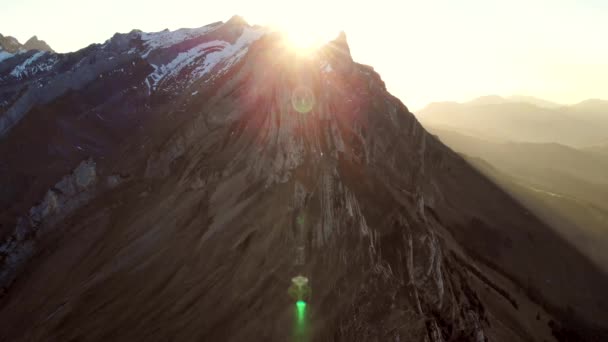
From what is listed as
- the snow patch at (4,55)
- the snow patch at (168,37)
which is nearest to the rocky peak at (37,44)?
the snow patch at (4,55)

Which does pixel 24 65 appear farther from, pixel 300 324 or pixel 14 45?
pixel 300 324

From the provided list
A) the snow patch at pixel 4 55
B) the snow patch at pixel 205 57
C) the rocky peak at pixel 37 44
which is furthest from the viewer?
the rocky peak at pixel 37 44

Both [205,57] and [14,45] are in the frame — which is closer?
[205,57]

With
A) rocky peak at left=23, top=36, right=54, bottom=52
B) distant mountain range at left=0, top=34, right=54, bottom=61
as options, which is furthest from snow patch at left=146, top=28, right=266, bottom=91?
rocky peak at left=23, top=36, right=54, bottom=52

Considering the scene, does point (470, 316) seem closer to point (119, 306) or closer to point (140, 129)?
point (119, 306)

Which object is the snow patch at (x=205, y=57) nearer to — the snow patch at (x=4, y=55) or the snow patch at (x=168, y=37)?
the snow patch at (x=168, y=37)

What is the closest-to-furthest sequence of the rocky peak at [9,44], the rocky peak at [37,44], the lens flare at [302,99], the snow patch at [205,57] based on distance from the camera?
the lens flare at [302,99] < the snow patch at [205,57] < the rocky peak at [9,44] < the rocky peak at [37,44]

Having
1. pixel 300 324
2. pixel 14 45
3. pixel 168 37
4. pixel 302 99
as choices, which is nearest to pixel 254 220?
pixel 300 324

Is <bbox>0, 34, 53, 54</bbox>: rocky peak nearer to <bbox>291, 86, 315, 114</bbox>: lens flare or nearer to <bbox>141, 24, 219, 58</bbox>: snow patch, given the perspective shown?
<bbox>141, 24, 219, 58</bbox>: snow patch
